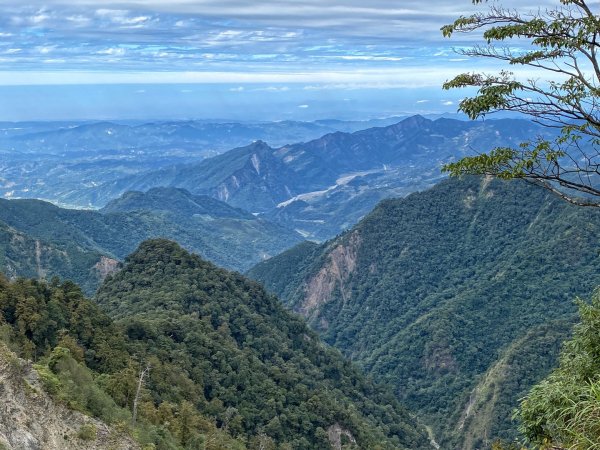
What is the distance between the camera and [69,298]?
53344mm

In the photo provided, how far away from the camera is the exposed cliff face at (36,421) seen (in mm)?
25844

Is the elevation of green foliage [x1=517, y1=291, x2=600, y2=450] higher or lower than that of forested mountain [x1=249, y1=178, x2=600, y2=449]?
higher

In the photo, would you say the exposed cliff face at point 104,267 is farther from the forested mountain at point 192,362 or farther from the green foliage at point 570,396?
the green foliage at point 570,396

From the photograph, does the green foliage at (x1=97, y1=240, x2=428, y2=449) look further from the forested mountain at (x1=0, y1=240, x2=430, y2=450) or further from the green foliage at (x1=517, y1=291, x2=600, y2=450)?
the green foliage at (x1=517, y1=291, x2=600, y2=450)

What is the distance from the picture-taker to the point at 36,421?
27.4m

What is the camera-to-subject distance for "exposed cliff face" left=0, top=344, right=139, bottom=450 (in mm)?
25844

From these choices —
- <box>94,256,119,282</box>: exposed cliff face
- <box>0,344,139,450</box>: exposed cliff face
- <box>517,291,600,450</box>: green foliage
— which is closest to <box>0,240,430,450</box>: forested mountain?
<box>0,344,139,450</box>: exposed cliff face

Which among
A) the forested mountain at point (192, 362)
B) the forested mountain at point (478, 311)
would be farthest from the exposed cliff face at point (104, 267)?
the forested mountain at point (192, 362)

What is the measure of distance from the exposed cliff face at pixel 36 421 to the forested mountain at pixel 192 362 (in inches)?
34.0

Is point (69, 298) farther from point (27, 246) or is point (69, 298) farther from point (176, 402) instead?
→ point (27, 246)

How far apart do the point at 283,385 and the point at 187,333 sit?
1162 centimetres

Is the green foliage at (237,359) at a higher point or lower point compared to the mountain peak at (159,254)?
lower

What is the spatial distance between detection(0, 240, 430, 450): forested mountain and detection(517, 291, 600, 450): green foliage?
20.4 meters

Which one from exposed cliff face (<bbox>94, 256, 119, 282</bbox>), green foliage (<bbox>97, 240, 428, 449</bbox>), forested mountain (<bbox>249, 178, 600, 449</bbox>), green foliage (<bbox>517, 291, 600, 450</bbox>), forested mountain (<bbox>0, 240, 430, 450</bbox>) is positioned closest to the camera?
green foliage (<bbox>517, 291, 600, 450</bbox>)
